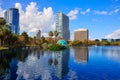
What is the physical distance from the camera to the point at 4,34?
104 m

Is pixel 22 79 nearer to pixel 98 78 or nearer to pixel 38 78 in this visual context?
pixel 38 78

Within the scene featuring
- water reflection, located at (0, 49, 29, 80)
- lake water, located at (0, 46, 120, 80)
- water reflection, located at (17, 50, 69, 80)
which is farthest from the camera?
water reflection, located at (17, 50, 69, 80)

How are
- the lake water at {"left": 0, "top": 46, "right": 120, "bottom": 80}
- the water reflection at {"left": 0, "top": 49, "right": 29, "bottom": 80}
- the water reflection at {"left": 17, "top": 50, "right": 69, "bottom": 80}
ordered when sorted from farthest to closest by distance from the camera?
the water reflection at {"left": 17, "top": 50, "right": 69, "bottom": 80}, the lake water at {"left": 0, "top": 46, "right": 120, "bottom": 80}, the water reflection at {"left": 0, "top": 49, "right": 29, "bottom": 80}

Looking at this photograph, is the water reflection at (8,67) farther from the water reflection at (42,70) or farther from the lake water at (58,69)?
the water reflection at (42,70)

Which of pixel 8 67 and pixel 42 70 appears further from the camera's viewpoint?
pixel 8 67

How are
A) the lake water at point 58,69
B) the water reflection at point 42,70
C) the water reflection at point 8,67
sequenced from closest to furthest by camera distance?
the water reflection at point 8,67
the lake water at point 58,69
the water reflection at point 42,70

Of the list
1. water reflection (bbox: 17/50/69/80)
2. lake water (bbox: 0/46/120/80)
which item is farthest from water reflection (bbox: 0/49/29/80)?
water reflection (bbox: 17/50/69/80)

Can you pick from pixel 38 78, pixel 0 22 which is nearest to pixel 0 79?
pixel 38 78

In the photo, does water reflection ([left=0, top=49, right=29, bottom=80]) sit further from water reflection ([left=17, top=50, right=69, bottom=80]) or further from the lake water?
water reflection ([left=17, top=50, right=69, bottom=80])

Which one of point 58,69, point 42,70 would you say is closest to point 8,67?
point 42,70

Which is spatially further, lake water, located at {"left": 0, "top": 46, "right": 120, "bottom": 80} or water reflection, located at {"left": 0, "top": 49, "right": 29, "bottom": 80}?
lake water, located at {"left": 0, "top": 46, "right": 120, "bottom": 80}

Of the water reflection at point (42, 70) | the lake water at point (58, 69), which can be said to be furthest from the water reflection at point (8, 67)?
the water reflection at point (42, 70)

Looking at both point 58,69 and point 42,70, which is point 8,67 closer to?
point 42,70

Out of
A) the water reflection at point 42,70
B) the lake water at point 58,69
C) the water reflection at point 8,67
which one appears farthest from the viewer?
the water reflection at point 42,70
